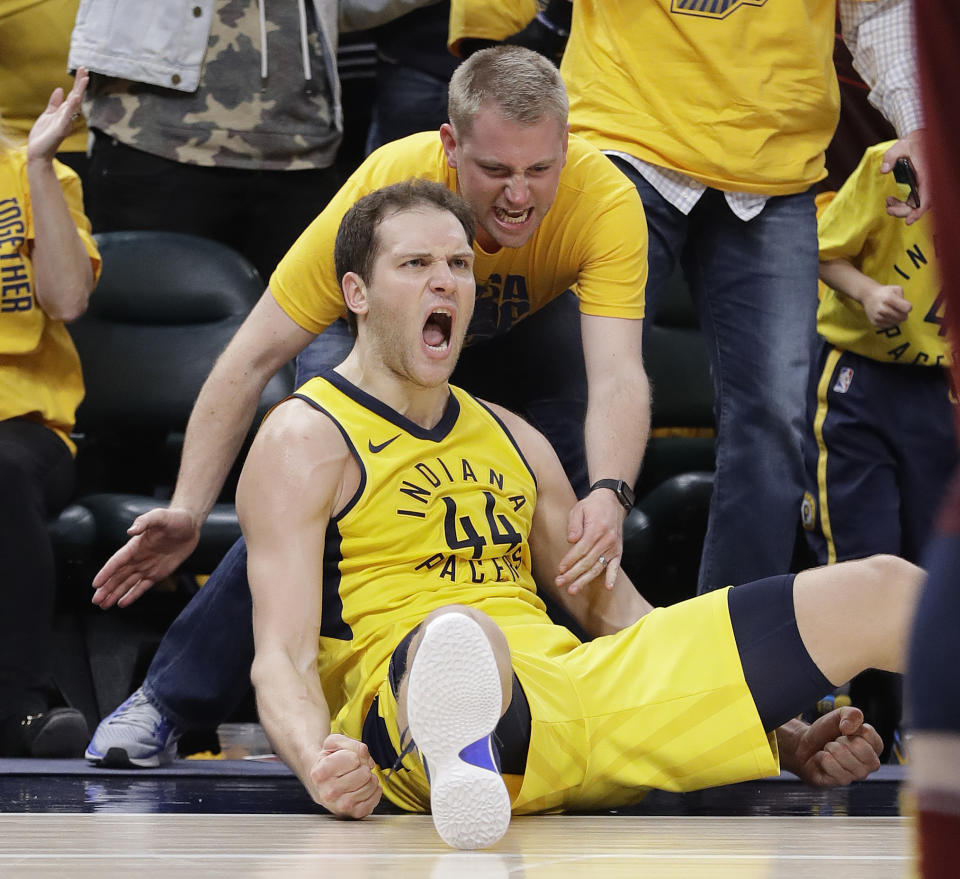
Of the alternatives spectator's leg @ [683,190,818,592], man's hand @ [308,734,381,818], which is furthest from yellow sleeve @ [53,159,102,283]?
man's hand @ [308,734,381,818]

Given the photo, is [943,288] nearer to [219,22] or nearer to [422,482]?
[422,482]

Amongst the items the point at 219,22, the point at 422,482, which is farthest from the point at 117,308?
the point at 422,482

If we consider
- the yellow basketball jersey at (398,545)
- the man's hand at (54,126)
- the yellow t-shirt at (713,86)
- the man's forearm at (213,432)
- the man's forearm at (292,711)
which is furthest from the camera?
the man's hand at (54,126)

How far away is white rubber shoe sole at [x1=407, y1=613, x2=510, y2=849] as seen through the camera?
1412 mm

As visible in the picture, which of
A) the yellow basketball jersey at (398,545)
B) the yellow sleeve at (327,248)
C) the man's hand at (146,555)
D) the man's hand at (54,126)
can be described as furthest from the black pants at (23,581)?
the yellow basketball jersey at (398,545)

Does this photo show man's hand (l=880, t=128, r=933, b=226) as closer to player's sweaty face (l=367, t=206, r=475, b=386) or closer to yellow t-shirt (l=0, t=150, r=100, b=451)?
player's sweaty face (l=367, t=206, r=475, b=386)

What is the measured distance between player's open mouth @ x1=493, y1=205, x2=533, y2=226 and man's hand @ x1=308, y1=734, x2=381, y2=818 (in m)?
0.97

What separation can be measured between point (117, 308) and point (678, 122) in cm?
145

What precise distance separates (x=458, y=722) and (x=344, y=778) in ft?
0.70

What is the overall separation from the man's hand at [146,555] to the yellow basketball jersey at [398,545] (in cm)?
34

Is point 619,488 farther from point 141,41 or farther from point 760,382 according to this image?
point 141,41

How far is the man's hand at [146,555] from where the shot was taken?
2143 millimetres

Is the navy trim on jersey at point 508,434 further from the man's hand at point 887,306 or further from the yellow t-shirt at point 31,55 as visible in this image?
the yellow t-shirt at point 31,55

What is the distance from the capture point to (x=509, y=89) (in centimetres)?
218
